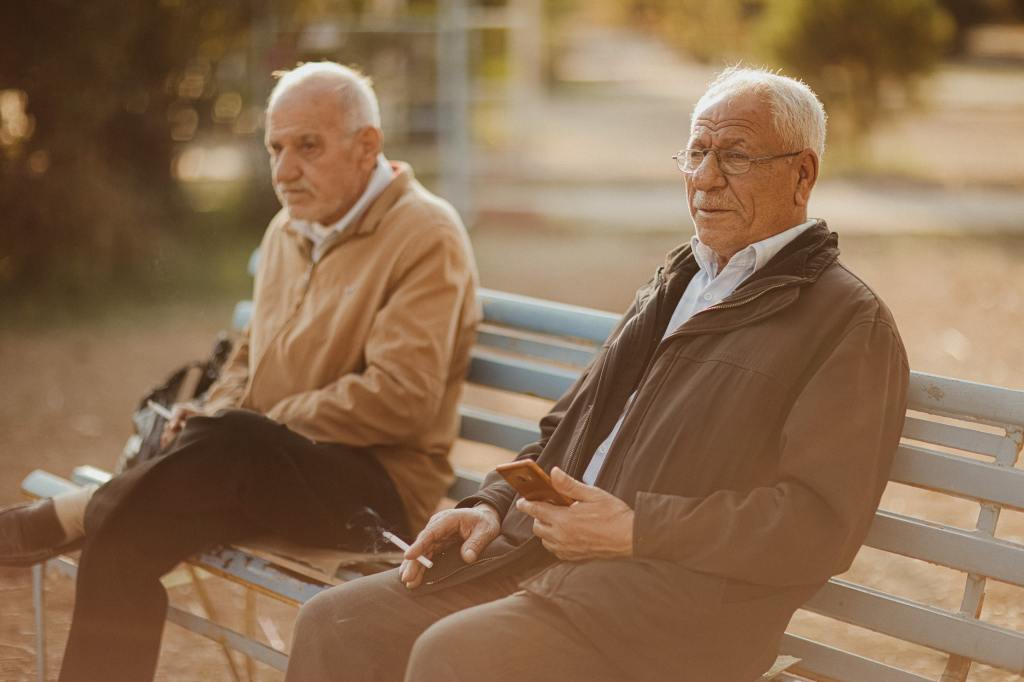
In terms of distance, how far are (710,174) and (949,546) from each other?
3.03 ft

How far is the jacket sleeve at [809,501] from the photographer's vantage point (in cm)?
251

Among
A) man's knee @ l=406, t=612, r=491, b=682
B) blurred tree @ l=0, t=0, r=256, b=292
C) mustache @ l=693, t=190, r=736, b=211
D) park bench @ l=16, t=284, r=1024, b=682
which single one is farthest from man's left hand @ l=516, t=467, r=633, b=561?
blurred tree @ l=0, t=0, r=256, b=292

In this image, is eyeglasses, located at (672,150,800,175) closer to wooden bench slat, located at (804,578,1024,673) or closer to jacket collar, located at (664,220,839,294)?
jacket collar, located at (664,220,839,294)

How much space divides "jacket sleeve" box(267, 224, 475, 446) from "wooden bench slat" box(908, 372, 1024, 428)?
1332mm

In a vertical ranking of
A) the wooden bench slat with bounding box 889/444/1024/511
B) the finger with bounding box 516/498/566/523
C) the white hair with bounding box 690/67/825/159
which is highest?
the white hair with bounding box 690/67/825/159

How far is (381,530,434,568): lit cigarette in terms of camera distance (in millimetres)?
Result: 2915

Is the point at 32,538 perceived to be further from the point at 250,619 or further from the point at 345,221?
the point at 345,221

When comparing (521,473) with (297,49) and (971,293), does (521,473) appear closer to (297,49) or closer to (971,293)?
(971,293)

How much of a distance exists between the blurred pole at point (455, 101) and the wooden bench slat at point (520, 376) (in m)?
9.21

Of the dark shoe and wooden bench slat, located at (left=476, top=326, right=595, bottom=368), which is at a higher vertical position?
wooden bench slat, located at (left=476, top=326, right=595, bottom=368)

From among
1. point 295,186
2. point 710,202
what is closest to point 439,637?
point 710,202

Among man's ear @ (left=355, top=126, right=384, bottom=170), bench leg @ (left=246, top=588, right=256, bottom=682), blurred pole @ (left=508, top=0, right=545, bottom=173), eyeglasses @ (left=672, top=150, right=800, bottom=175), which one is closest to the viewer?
eyeglasses @ (left=672, top=150, right=800, bottom=175)

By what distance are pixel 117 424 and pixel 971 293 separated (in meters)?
6.35

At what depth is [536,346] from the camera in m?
3.92
